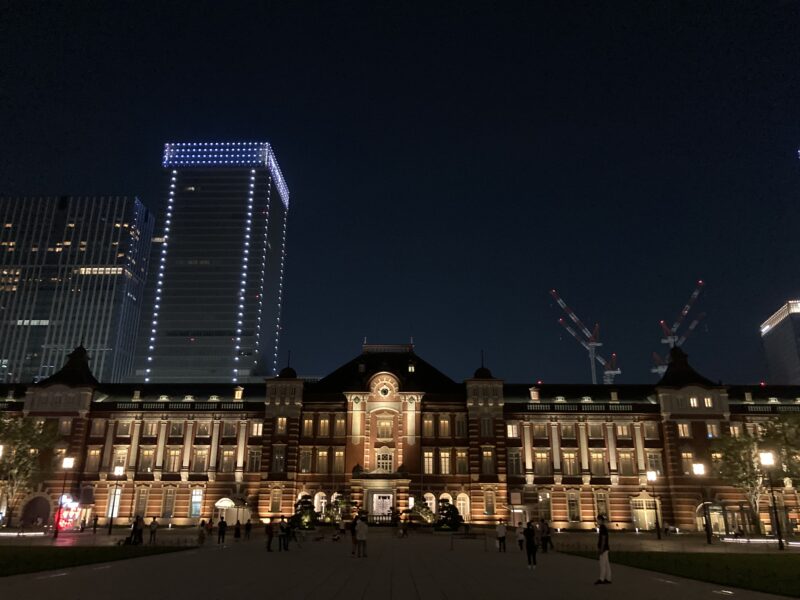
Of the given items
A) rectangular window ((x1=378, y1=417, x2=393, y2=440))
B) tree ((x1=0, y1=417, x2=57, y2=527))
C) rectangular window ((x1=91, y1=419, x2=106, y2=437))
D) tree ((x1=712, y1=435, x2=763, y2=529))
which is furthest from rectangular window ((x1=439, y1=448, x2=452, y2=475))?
tree ((x1=0, y1=417, x2=57, y2=527))

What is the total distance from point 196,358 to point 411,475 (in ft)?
385

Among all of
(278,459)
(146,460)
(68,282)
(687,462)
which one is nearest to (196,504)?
(146,460)

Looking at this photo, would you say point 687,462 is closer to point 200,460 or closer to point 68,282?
point 200,460

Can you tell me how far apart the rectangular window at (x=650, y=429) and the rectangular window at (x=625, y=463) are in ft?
8.85

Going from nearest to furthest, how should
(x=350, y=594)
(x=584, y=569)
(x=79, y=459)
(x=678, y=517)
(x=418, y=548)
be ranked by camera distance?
(x=350, y=594), (x=584, y=569), (x=418, y=548), (x=678, y=517), (x=79, y=459)

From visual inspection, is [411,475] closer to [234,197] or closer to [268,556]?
[268,556]

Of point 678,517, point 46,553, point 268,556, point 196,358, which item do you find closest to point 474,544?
point 268,556

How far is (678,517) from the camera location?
60.6 metres

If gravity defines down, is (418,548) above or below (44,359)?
below

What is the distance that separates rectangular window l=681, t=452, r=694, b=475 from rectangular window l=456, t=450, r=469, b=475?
2176cm

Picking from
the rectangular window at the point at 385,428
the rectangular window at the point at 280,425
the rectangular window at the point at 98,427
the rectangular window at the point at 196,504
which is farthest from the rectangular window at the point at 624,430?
the rectangular window at the point at 98,427

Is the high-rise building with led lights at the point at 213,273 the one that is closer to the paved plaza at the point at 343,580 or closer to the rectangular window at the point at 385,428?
the rectangular window at the point at 385,428

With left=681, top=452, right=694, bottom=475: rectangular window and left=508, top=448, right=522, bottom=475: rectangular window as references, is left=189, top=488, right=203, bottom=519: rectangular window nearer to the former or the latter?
left=508, top=448, right=522, bottom=475: rectangular window

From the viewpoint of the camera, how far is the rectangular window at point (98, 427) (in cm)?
6631
